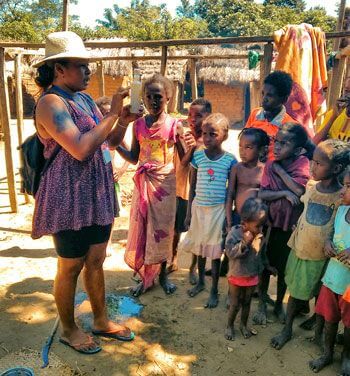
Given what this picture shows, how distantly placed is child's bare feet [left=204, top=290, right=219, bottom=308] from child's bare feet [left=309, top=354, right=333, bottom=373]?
0.92 meters

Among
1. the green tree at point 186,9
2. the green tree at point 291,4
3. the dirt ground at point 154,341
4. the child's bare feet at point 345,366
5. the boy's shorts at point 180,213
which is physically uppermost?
the green tree at point 186,9

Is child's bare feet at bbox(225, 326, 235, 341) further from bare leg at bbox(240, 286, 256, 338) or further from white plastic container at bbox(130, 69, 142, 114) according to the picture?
white plastic container at bbox(130, 69, 142, 114)

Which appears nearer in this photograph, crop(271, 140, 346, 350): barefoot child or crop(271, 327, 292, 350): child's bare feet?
crop(271, 140, 346, 350): barefoot child

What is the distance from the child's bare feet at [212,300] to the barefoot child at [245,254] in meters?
0.39

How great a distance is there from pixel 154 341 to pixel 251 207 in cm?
124

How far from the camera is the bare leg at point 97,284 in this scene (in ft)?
7.72

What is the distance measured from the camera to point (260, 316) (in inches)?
113

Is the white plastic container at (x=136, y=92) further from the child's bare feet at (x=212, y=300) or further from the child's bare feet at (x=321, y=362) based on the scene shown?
the child's bare feet at (x=321, y=362)

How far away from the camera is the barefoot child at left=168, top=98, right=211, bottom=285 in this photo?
10.4ft

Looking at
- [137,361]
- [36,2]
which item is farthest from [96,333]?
[36,2]

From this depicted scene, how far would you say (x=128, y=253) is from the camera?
10.7ft

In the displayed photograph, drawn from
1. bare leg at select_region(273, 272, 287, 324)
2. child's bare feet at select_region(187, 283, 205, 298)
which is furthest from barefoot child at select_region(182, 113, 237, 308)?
bare leg at select_region(273, 272, 287, 324)

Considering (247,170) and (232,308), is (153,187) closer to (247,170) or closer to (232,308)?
(247,170)

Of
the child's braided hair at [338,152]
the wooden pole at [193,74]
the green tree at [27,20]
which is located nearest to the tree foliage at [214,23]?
the green tree at [27,20]
